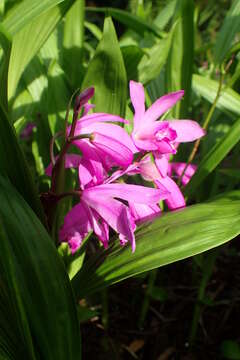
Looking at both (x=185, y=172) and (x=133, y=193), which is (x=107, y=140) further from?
(x=185, y=172)

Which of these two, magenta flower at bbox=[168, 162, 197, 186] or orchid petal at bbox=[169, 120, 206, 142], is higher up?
orchid petal at bbox=[169, 120, 206, 142]

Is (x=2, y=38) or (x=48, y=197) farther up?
(x=2, y=38)

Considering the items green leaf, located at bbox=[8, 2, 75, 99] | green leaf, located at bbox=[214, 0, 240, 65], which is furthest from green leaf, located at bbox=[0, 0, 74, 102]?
green leaf, located at bbox=[214, 0, 240, 65]

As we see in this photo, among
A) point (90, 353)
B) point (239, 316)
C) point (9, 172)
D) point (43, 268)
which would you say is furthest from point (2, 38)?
point (239, 316)

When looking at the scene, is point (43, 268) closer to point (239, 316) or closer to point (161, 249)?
point (161, 249)

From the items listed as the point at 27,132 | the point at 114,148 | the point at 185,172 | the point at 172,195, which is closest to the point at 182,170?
the point at 185,172

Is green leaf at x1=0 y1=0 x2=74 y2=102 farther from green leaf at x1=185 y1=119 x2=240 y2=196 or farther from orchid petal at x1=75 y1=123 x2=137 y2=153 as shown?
green leaf at x1=185 y1=119 x2=240 y2=196
